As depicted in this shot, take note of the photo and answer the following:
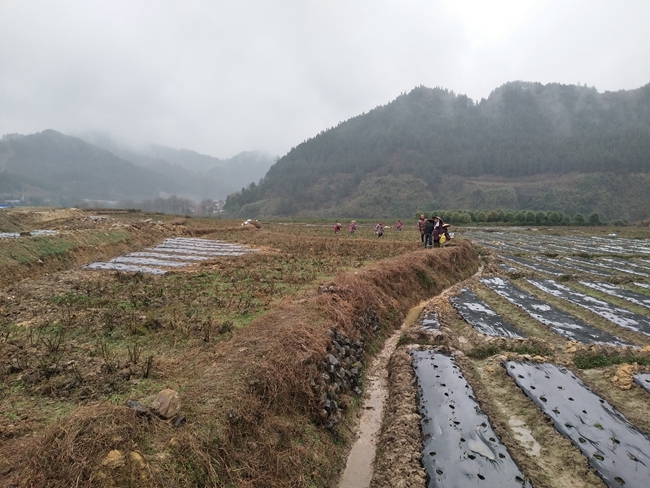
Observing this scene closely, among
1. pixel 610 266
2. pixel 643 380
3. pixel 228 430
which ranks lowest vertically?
pixel 610 266

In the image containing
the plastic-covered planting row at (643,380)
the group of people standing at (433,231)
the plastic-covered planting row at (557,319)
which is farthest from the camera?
the group of people standing at (433,231)

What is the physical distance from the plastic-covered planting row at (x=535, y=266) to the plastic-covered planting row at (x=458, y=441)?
1517 cm

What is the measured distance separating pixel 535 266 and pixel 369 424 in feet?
63.1

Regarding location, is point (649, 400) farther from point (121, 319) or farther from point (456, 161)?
point (456, 161)

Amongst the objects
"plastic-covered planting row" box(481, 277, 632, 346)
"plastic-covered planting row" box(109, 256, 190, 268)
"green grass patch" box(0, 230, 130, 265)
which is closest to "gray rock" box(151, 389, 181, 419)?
"plastic-covered planting row" box(481, 277, 632, 346)

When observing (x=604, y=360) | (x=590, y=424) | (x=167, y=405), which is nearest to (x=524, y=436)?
(x=590, y=424)

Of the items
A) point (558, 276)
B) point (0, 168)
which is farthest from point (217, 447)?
point (0, 168)

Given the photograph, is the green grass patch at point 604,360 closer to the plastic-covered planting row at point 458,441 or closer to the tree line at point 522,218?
the plastic-covered planting row at point 458,441

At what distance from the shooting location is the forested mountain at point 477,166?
108 metres

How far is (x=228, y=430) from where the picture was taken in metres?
Answer: 4.65

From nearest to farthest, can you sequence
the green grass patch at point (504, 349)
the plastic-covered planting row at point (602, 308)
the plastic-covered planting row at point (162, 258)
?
the green grass patch at point (504, 349)
the plastic-covered planting row at point (602, 308)
the plastic-covered planting row at point (162, 258)

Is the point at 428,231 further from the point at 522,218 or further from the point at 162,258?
the point at 522,218

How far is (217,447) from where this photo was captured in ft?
14.3

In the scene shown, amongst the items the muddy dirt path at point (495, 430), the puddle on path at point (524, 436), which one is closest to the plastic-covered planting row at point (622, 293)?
the muddy dirt path at point (495, 430)
